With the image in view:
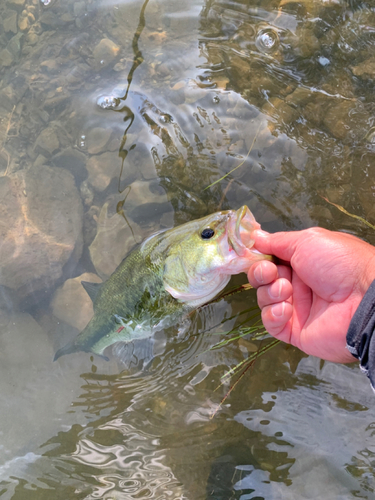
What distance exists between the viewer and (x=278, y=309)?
7.93 feet

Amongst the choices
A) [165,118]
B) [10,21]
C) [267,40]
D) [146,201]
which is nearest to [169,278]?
[146,201]

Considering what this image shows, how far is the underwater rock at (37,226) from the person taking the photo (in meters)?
3.77

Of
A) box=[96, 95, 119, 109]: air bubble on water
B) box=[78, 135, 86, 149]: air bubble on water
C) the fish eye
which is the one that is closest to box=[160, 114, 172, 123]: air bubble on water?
box=[96, 95, 119, 109]: air bubble on water

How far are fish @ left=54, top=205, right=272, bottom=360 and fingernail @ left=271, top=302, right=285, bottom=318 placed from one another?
13.2 inches

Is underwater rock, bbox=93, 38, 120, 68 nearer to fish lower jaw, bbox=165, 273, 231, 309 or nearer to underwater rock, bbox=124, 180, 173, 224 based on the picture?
underwater rock, bbox=124, 180, 173, 224

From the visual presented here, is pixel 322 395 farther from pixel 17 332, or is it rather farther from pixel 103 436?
pixel 17 332

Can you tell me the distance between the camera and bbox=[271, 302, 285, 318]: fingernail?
2.41 meters

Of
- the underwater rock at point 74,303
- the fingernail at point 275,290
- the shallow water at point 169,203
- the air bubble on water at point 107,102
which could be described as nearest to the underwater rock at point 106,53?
the shallow water at point 169,203

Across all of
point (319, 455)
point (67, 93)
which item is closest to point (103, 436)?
point (319, 455)

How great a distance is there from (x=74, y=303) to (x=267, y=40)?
3.41m

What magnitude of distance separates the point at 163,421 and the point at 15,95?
3924 mm

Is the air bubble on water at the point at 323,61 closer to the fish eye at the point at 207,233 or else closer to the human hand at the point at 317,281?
the human hand at the point at 317,281

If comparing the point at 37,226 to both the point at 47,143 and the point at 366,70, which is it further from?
the point at 366,70

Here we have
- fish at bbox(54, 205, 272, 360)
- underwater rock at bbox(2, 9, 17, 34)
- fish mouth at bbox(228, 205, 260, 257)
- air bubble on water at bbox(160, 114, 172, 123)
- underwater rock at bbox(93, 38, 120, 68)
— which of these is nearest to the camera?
fish mouth at bbox(228, 205, 260, 257)
